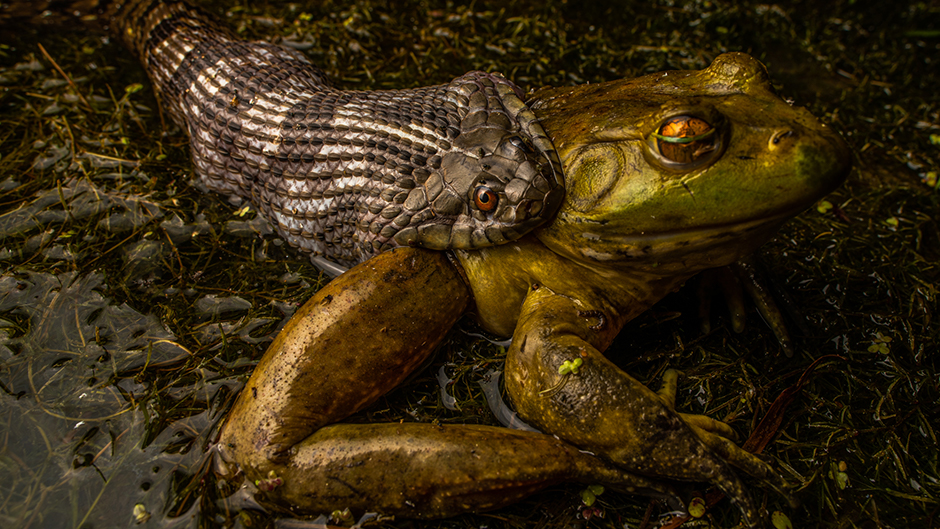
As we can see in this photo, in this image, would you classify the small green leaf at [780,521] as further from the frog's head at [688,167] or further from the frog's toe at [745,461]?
the frog's head at [688,167]

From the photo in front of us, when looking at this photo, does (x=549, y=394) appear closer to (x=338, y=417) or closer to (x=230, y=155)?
(x=338, y=417)

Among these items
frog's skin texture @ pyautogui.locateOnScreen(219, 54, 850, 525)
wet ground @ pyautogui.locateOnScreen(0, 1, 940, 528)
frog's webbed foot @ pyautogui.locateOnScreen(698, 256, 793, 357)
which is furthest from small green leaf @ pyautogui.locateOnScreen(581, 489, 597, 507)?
frog's webbed foot @ pyautogui.locateOnScreen(698, 256, 793, 357)

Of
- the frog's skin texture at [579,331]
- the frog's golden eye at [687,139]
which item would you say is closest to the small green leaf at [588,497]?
the frog's skin texture at [579,331]

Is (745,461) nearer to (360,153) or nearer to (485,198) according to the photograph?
(485,198)

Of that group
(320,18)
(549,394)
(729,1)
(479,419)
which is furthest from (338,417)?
(729,1)

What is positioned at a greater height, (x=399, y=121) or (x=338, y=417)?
(x=399, y=121)

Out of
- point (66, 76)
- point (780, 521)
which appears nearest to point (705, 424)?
point (780, 521)
